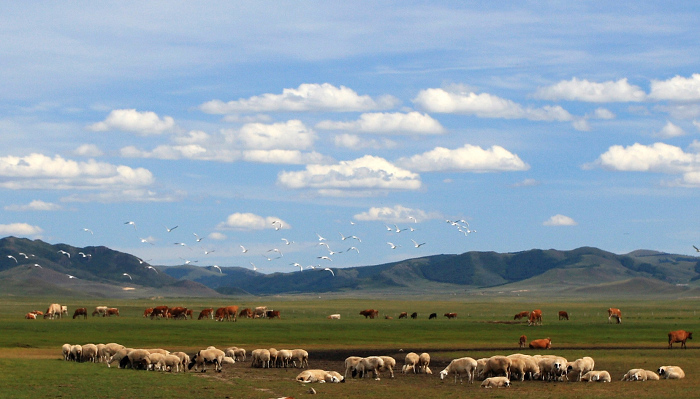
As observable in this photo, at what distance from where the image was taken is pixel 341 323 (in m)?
75.6

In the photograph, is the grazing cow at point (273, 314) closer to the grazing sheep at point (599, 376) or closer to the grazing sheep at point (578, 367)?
the grazing sheep at point (578, 367)

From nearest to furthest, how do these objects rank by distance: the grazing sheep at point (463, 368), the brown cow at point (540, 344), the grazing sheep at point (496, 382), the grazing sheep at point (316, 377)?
the grazing sheep at point (496, 382)
the grazing sheep at point (316, 377)
the grazing sheep at point (463, 368)
the brown cow at point (540, 344)

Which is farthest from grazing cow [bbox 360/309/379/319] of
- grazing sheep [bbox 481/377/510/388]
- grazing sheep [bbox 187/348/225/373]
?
grazing sheep [bbox 481/377/510/388]

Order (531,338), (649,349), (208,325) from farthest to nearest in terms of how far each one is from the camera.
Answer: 1. (208,325)
2. (531,338)
3. (649,349)

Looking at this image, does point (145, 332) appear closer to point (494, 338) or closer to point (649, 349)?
point (494, 338)

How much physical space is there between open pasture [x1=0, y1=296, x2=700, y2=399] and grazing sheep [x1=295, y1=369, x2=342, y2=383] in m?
0.71

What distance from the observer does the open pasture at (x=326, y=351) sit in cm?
3059

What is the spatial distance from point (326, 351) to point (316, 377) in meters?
16.5

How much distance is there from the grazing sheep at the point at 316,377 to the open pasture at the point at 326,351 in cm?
71

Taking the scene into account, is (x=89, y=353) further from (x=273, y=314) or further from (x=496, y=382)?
(x=273, y=314)

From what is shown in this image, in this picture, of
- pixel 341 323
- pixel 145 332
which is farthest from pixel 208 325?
pixel 341 323

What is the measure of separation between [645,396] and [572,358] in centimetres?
1323

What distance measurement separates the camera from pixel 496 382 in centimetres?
3284

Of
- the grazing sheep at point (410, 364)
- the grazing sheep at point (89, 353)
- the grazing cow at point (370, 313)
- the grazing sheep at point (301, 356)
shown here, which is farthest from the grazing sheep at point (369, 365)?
the grazing cow at point (370, 313)
